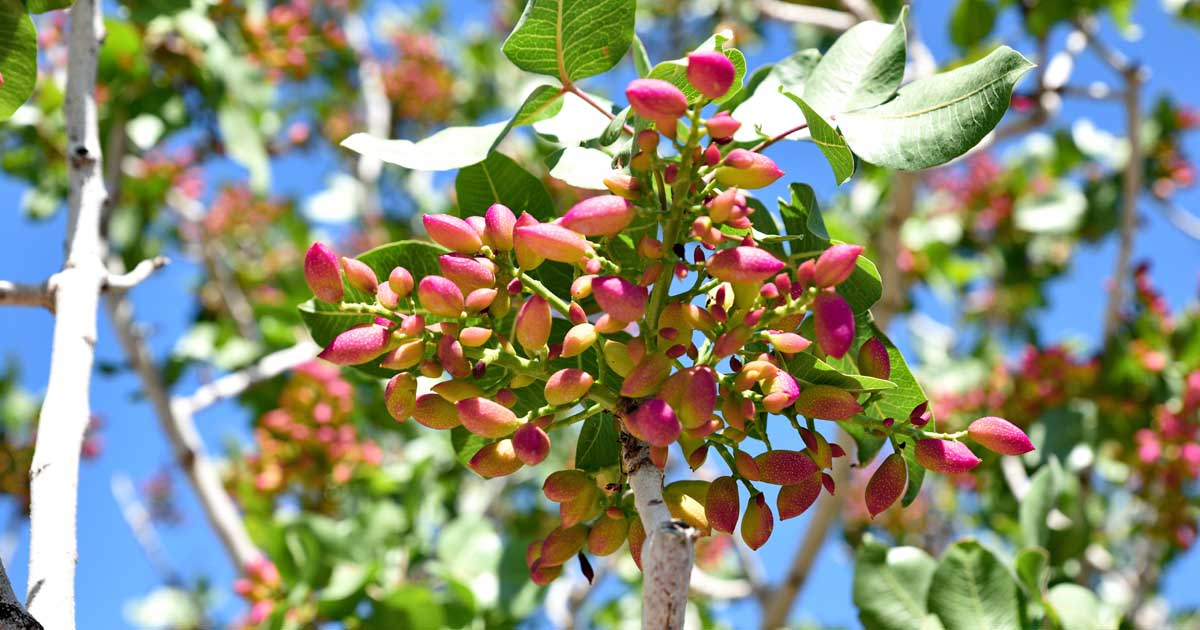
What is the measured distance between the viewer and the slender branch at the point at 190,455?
7.52 feet

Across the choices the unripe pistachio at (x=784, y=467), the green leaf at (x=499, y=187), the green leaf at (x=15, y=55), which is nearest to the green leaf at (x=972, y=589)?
A: the unripe pistachio at (x=784, y=467)

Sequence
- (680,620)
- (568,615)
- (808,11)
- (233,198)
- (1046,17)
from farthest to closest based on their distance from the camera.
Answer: (233,198)
(808,11)
(1046,17)
(568,615)
(680,620)

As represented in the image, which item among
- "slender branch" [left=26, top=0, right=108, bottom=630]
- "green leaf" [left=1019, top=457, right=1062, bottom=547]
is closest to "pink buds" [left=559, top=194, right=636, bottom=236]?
"slender branch" [left=26, top=0, right=108, bottom=630]

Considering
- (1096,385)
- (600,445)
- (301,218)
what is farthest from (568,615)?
(301,218)

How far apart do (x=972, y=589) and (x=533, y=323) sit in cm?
75

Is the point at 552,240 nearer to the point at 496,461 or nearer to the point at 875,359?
the point at 496,461

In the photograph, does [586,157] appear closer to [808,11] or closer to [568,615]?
[568,615]

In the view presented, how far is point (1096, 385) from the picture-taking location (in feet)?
8.03

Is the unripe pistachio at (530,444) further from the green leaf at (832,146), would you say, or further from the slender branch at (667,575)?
the green leaf at (832,146)

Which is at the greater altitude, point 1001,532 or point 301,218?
point 301,218

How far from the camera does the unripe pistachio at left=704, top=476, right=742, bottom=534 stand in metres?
0.79

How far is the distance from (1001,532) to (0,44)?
2220 mm

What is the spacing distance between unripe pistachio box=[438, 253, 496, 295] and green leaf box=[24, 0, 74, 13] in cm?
52

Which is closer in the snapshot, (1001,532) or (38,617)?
(38,617)
